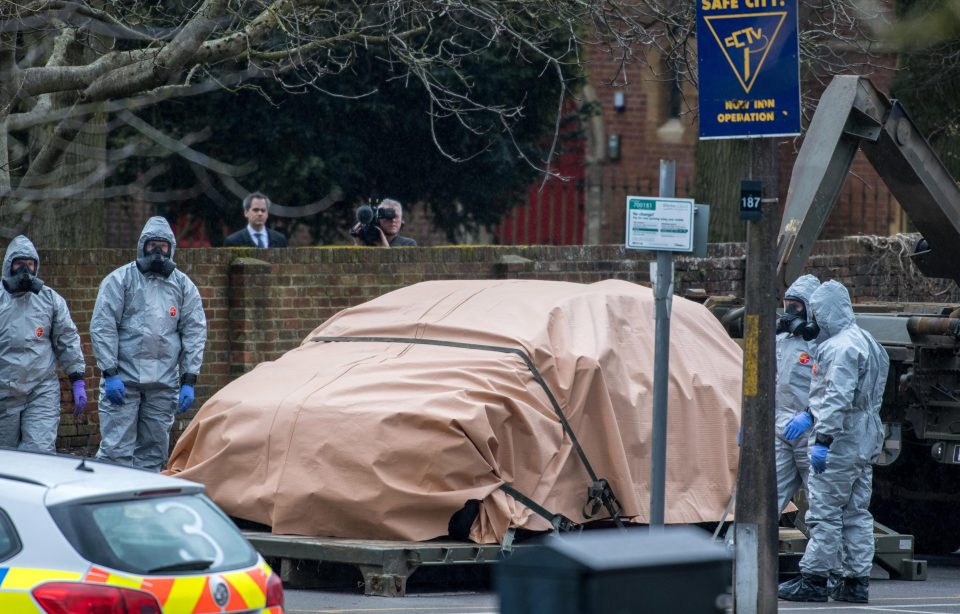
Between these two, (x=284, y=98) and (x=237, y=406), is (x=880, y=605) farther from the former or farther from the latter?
(x=284, y=98)

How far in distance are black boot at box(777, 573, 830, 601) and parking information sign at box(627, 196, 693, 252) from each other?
2.27 metres

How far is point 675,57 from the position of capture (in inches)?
518

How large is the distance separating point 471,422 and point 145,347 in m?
3.14

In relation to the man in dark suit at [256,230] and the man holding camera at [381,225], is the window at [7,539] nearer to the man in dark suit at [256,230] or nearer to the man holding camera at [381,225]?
the man in dark suit at [256,230]

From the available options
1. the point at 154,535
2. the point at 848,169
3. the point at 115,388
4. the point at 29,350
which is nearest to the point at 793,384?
the point at 848,169

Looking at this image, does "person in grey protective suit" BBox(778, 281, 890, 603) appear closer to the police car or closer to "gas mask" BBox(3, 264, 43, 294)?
the police car

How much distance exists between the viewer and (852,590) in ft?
30.3

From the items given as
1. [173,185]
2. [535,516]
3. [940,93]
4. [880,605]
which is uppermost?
[940,93]

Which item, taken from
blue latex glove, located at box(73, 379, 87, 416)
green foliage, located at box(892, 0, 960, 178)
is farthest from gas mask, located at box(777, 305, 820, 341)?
green foliage, located at box(892, 0, 960, 178)

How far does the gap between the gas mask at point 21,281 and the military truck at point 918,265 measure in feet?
15.7

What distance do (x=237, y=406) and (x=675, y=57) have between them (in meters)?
5.72

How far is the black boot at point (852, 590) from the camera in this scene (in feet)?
30.2

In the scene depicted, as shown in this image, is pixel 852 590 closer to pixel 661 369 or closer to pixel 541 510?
pixel 541 510

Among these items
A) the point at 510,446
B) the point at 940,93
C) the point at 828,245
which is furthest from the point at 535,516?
the point at 940,93
